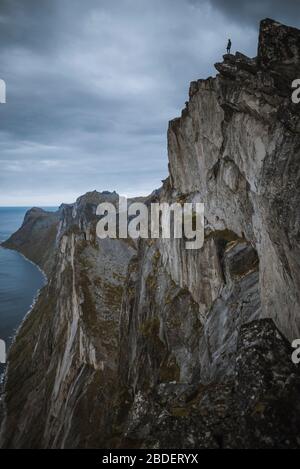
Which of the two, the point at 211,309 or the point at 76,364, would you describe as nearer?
the point at 211,309

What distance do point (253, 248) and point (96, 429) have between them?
29476mm

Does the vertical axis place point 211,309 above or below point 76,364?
above

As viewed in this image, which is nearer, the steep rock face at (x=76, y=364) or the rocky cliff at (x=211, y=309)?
the rocky cliff at (x=211, y=309)

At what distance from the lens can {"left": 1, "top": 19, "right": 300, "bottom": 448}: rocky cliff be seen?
12156 mm

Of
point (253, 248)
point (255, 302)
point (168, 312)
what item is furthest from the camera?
point (168, 312)

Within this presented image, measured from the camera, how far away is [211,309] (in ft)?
81.7

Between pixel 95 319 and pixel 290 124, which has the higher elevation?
pixel 290 124

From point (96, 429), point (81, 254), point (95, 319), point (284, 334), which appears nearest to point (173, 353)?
point (96, 429)

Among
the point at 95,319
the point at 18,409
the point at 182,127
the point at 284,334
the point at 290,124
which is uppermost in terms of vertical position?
the point at 182,127

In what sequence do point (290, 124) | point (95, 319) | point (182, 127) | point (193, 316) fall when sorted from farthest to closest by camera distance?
point (95, 319), point (182, 127), point (193, 316), point (290, 124)

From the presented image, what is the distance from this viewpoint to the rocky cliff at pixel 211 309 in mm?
12156

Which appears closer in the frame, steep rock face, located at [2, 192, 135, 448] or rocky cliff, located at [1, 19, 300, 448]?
rocky cliff, located at [1, 19, 300, 448]

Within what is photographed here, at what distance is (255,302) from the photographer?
1906 centimetres

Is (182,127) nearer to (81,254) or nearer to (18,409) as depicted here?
(81,254)
